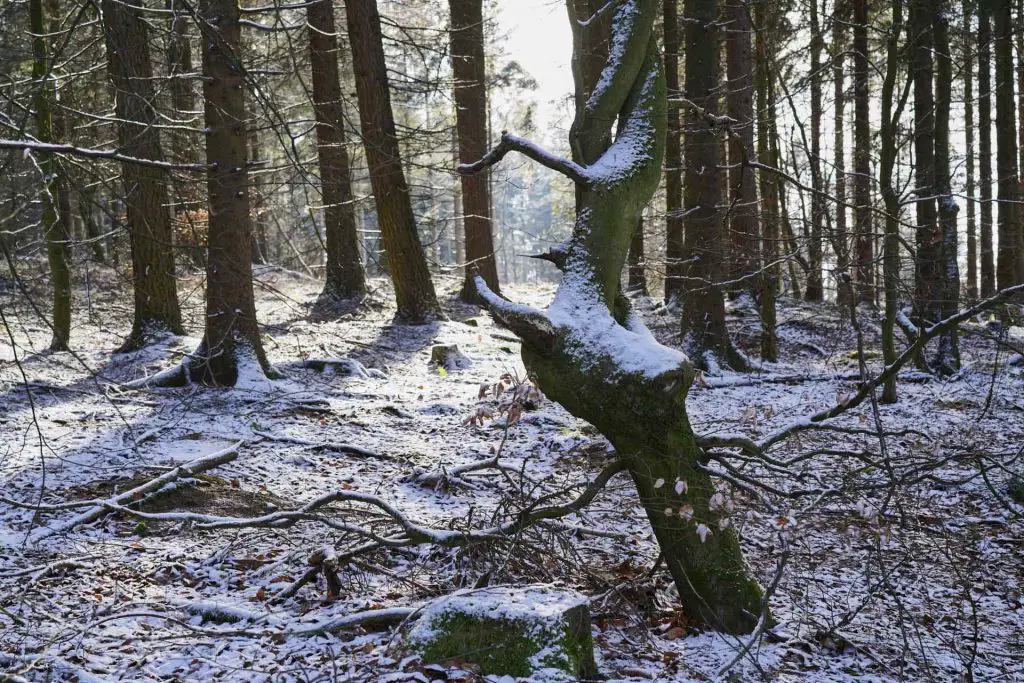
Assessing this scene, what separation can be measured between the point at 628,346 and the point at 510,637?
5.46 feet

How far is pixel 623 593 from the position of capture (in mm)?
4730

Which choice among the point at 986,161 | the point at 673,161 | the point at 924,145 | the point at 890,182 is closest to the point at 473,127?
the point at 673,161

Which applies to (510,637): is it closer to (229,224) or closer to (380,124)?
(229,224)

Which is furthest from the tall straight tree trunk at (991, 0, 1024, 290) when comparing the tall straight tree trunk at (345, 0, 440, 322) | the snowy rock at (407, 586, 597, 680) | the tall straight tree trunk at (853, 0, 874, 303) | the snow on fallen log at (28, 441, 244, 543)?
the snow on fallen log at (28, 441, 244, 543)

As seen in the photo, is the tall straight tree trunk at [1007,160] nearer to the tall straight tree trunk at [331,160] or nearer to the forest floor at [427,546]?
the forest floor at [427,546]

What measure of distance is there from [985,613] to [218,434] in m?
6.39

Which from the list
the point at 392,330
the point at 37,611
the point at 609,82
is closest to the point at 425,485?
the point at 37,611

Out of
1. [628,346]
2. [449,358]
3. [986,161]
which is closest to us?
[628,346]

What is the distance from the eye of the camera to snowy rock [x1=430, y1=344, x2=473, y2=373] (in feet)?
37.7

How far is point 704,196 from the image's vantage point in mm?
10766

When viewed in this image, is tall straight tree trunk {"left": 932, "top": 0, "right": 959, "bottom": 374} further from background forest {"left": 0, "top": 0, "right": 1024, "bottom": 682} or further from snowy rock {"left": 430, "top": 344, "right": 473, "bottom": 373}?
snowy rock {"left": 430, "top": 344, "right": 473, "bottom": 373}

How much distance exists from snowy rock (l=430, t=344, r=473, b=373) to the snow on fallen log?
5.20 m

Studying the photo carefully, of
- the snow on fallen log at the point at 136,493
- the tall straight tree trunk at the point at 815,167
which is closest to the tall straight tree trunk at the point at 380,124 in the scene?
the tall straight tree trunk at the point at 815,167

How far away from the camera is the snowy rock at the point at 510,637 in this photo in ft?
12.0
